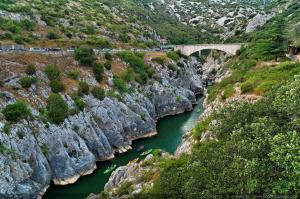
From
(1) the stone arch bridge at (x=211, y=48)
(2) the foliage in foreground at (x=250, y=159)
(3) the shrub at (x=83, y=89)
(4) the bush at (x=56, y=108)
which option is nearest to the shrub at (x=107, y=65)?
(3) the shrub at (x=83, y=89)

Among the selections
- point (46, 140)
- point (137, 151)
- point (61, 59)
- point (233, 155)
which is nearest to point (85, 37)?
point (61, 59)

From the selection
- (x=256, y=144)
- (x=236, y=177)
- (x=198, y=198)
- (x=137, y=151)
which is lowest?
(x=137, y=151)

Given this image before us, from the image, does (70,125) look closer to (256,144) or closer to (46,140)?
(46,140)

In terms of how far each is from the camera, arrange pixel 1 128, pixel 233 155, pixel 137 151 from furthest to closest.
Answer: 1. pixel 137 151
2. pixel 1 128
3. pixel 233 155

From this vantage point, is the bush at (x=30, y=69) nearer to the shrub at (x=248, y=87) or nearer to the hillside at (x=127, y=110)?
the hillside at (x=127, y=110)

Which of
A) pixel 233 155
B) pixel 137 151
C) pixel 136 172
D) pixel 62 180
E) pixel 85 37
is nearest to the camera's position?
pixel 233 155

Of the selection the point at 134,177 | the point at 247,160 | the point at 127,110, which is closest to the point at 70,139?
the point at 127,110

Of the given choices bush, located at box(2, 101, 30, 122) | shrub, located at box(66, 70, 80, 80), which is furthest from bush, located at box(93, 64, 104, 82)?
bush, located at box(2, 101, 30, 122)
